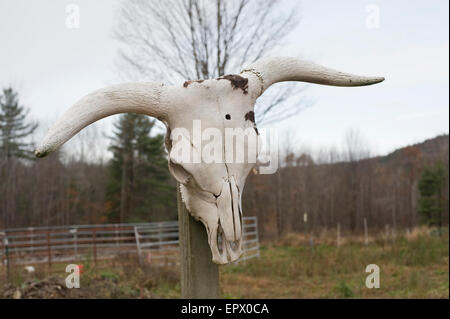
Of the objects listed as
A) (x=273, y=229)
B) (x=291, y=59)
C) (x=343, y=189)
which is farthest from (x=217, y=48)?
(x=343, y=189)

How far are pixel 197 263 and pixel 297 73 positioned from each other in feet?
2.79

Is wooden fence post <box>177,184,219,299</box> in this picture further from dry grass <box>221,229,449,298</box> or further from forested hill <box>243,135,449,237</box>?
forested hill <box>243,135,449,237</box>

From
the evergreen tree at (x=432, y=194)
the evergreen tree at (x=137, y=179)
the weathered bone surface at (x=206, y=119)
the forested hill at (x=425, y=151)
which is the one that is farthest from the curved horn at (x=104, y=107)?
the forested hill at (x=425, y=151)

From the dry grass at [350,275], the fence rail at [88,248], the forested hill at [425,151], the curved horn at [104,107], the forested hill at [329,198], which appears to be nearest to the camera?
the curved horn at [104,107]

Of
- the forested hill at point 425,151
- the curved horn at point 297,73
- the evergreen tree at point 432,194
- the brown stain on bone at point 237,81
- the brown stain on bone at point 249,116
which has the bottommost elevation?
the evergreen tree at point 432,194

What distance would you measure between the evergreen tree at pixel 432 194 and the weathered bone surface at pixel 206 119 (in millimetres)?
26022

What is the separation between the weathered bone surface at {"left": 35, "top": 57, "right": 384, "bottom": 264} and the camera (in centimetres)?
130

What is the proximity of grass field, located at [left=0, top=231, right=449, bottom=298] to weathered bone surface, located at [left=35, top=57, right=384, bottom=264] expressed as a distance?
207 inches

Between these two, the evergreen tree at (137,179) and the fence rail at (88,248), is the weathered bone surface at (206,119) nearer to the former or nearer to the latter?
the fence rail at (88,248)

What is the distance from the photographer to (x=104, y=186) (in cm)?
2275

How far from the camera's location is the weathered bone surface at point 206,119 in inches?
51.3
